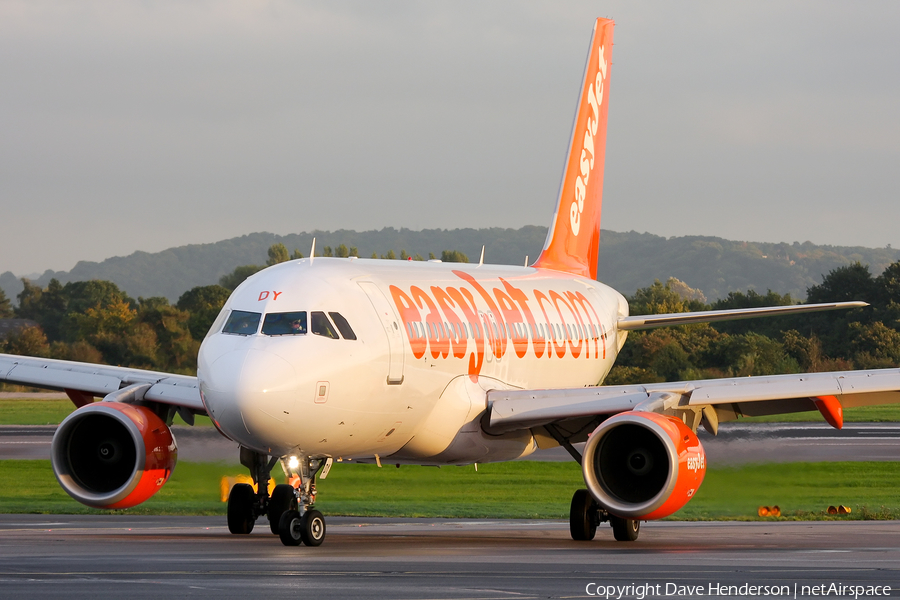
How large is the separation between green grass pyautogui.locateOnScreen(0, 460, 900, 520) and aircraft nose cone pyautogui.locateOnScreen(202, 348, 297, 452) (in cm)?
1102

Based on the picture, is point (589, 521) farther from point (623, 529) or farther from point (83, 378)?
point (83, 378)

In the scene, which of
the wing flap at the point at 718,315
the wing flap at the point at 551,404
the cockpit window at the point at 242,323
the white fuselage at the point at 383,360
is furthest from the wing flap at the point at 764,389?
the cockpit window at the point at 242,323

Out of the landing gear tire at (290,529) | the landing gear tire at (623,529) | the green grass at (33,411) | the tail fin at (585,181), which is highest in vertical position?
the tail fin at (585,181)

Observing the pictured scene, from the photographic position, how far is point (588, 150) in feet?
108

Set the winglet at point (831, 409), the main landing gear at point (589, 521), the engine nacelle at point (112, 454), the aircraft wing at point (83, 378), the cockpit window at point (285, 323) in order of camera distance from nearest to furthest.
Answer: the cockpit window at point (285, 323)
the engine nacelle at point (112, 454)
the winglet at point (831, 409)
the main landing gear at point (589, 521)
the aircraft wing at point (83, 378)

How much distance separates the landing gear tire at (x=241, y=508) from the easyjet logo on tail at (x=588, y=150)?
13.1 m

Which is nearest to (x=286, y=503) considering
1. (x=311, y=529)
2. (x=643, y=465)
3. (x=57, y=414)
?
(x=311, y=529)

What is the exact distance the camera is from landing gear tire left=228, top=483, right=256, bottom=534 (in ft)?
69.7

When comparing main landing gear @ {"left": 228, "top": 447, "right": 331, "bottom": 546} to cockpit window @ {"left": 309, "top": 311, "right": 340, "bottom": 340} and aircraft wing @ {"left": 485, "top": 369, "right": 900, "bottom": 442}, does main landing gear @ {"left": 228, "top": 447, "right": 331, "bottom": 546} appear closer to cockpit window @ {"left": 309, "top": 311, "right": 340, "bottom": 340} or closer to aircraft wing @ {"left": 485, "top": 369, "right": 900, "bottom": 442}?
cockpit window @ {"left": 309, "top": 311, "right": 340, "bottom": 340}

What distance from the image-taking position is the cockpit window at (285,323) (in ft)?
58.3

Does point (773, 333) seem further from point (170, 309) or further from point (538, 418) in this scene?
point (538, 418)

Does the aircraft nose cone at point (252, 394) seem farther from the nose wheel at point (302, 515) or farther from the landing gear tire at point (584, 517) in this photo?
the landing gear tire at point (584, 517)

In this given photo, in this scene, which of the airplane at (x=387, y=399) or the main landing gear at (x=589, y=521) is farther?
the main landing gear at (x=589, y=521)

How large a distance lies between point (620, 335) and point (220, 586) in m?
18.9
